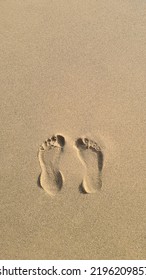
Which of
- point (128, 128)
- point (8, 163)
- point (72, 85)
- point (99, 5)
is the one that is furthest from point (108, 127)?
point (99, 5)

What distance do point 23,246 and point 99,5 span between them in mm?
1779

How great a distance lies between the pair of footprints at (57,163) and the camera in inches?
77.0

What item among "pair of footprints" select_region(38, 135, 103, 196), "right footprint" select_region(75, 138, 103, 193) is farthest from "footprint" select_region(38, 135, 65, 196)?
"right footprint" select_region(75, 138, 103, 193)

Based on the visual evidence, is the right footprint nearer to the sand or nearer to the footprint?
the sand

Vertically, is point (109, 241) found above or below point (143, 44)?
below

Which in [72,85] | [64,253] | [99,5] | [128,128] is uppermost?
[99,5]

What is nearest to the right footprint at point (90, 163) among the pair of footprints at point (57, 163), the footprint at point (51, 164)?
the pair of footprints at point (57, 163)

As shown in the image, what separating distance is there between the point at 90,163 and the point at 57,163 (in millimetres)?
174

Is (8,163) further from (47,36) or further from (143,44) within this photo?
(143,44)

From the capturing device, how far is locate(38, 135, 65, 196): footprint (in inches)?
77.0

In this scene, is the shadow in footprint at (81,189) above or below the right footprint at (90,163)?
below

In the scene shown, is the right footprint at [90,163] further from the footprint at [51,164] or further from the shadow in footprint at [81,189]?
the footprint at [51,164]

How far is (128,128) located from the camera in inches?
84.7

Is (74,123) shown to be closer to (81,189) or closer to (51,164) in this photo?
(51,164)
